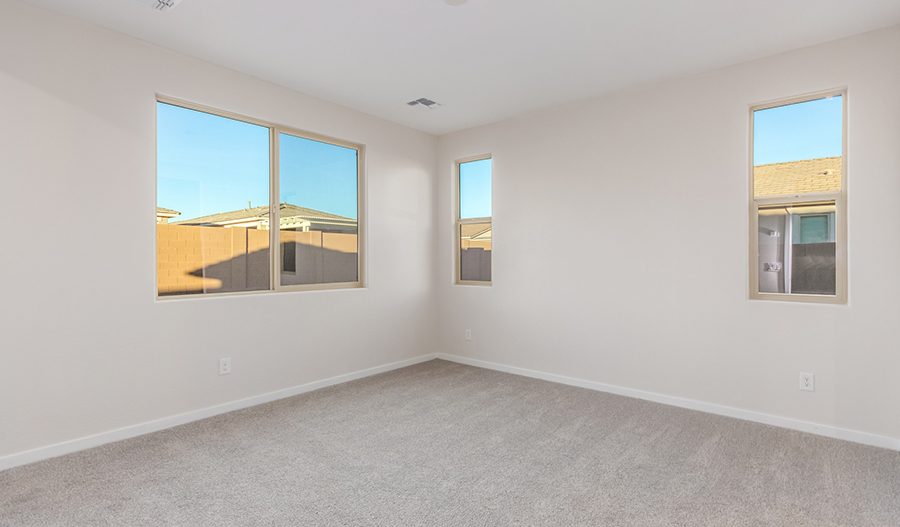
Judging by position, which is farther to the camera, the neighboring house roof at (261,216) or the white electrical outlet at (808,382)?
the neighboring house roof at (261,216)

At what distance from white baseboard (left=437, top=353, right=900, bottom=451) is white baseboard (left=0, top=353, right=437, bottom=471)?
178 centimetres

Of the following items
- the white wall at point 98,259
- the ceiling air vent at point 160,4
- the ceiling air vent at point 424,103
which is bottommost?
the white wall at point 98,259

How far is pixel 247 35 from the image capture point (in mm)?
2957

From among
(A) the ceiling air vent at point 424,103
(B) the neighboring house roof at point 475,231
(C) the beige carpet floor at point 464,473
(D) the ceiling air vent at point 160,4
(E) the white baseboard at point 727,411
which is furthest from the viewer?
(B) the neighboring house roof at point 475,231

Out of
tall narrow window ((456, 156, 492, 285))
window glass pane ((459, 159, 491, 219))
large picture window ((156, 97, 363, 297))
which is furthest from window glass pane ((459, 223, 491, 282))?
large picture window ((156, 97, 363, 297))

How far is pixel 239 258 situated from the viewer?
366 centimetres

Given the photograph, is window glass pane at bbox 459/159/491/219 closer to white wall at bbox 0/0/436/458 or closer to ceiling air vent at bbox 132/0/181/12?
white wall at bbox 0/0/436/458

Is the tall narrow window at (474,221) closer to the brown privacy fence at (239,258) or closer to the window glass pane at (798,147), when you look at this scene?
the brown privacy fence at (239,258)

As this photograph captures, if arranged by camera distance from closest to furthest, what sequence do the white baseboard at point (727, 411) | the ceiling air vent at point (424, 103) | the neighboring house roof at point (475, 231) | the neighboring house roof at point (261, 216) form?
the white baseboard at point (727, 411), the neighboring house roof at point (261, 216), the ceiling air vent at point (424, 103), the neighboring house roof at point (475, 231)

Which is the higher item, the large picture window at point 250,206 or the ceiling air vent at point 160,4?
the ceiling air vent at point 160,4

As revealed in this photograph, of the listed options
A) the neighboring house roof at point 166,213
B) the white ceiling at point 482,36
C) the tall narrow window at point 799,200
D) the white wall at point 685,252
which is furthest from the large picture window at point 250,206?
the tall narrow window at point 799,200

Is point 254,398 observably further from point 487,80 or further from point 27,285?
point 487,80

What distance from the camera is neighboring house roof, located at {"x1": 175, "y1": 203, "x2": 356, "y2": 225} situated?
11.4 ft

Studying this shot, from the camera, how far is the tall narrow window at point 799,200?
10.1 feet
